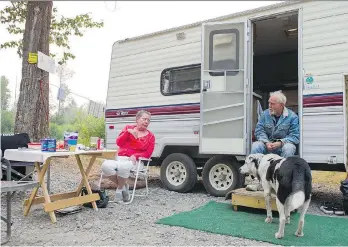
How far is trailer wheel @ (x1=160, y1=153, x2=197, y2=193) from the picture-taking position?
5.12m

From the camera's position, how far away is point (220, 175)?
4871mm

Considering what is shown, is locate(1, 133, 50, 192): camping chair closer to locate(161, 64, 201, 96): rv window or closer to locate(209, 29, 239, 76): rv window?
locate(161, 64, 201, 96): rv window

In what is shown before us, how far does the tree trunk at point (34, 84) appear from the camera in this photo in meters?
6.48

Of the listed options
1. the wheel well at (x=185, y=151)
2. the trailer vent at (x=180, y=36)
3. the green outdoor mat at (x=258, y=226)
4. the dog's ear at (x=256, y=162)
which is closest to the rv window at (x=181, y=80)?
the trailer vent at (x=180, y=36)

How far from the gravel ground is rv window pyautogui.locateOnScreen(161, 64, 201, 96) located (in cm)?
172

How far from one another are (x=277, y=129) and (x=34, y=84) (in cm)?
458

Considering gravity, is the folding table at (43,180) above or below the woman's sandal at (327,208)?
above

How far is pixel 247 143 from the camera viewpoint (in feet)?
15.1

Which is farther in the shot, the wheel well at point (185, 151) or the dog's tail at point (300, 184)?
the wheel well at point (185, 151)

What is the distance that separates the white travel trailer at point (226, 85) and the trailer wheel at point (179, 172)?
15mm

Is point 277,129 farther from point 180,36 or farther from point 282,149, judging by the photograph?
point 180,36

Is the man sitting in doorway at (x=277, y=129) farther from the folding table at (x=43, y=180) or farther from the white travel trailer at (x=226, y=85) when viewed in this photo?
the folding table at (x=43, y=180)

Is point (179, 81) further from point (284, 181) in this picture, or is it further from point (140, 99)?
point (284, 181)

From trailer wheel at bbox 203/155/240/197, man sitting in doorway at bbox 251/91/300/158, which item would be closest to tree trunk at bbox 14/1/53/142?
trailer wheel at bbox 203/155/240/197
